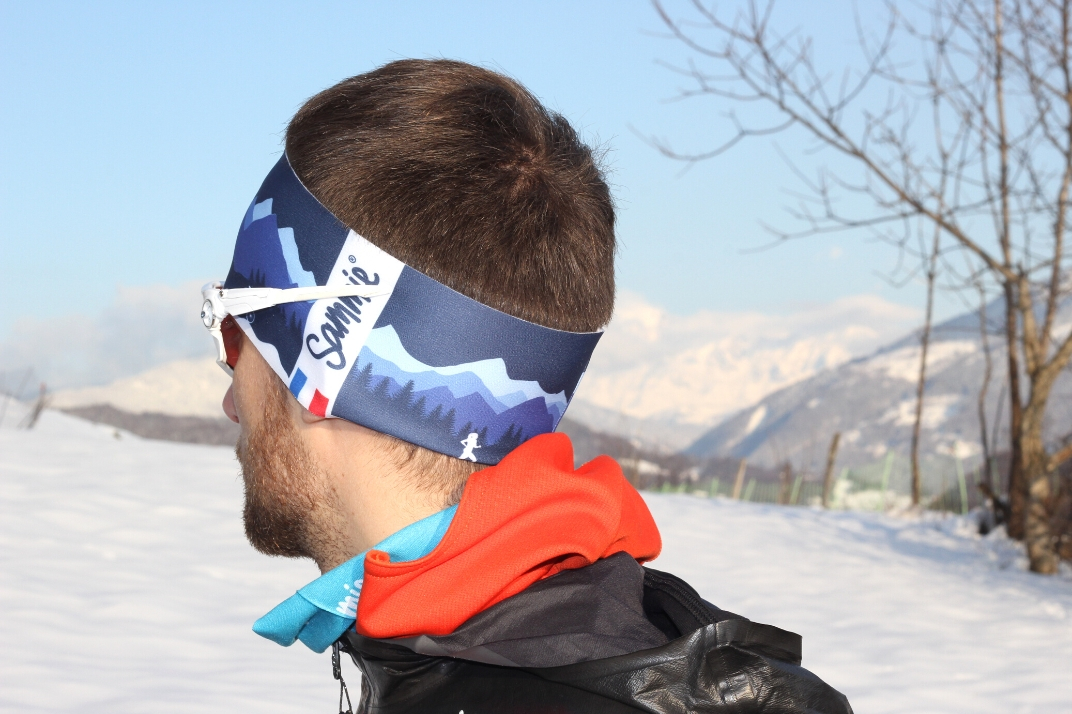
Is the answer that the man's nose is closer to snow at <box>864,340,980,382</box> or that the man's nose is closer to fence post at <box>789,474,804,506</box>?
fence post at <box>789,474,804,506</box>

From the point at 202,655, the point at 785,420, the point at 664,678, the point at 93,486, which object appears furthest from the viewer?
the point at 785,420

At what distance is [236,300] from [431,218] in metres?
0.37

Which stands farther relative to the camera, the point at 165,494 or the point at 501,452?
the point at 165,494

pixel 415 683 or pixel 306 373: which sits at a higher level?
pixel 306 373

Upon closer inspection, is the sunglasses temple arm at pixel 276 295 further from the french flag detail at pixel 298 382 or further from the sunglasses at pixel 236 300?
the french flag detail at pixel 298 382

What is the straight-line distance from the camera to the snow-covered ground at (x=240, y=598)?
3.79m

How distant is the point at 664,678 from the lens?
1067 mm

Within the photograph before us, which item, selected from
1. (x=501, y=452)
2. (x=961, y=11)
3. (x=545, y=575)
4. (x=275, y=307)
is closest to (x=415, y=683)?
(x=545, y=575)

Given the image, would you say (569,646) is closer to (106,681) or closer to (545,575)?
(545,575)

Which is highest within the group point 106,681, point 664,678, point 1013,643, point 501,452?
point 501,452

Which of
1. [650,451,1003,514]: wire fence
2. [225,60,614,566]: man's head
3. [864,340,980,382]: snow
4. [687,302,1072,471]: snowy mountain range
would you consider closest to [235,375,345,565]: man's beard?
[225,60,614,566]: man's head

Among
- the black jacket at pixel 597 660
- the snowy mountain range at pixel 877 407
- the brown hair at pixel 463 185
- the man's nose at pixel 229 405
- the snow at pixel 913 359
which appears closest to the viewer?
the black jacket at pixel 597 660

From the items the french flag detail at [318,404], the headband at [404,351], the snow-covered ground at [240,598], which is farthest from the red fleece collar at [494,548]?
the snow-covered ground at [240,598]

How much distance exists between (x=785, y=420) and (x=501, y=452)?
440ft
